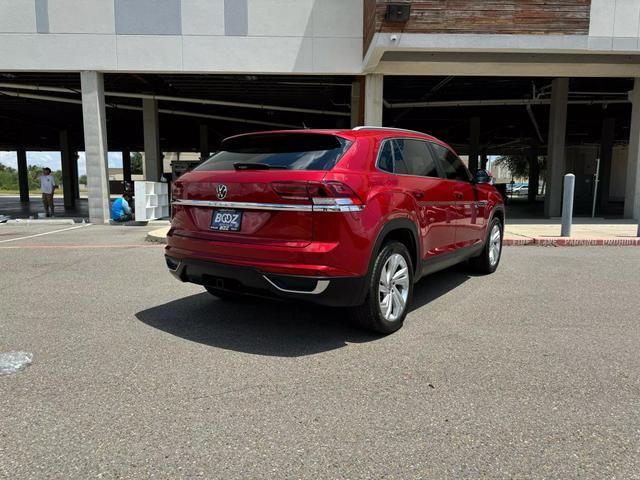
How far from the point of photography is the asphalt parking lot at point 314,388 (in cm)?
248

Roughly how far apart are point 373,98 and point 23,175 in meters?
31.5

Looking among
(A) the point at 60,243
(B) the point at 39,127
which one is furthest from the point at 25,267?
(B) the point at 39,127

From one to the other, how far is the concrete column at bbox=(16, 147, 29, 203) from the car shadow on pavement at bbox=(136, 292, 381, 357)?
31.9 m

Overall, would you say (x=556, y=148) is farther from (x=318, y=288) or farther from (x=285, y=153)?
(x=318, y=288)

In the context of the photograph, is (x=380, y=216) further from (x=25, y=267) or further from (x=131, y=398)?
(x=25, y=267)

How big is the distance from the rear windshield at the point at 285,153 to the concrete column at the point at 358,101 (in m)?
11.0

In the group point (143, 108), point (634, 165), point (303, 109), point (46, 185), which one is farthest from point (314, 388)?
point (303, 109)

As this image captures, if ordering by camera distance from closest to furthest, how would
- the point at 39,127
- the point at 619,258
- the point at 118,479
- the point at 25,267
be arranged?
the point at 118,479, the point at 25,267, the point at 619,258, the point at 39,127

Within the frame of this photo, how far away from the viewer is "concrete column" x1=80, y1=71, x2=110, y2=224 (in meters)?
13.8

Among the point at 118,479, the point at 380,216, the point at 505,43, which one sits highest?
the point at 505,43

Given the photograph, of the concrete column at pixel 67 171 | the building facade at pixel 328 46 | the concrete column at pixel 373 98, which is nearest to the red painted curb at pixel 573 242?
the building facade at pixel 328 46

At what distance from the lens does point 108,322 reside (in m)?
4.66

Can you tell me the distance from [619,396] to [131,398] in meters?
3.20

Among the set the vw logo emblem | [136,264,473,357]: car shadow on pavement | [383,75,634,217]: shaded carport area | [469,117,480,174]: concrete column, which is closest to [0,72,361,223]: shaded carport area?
[383,75,634,217]: shaded carport area
